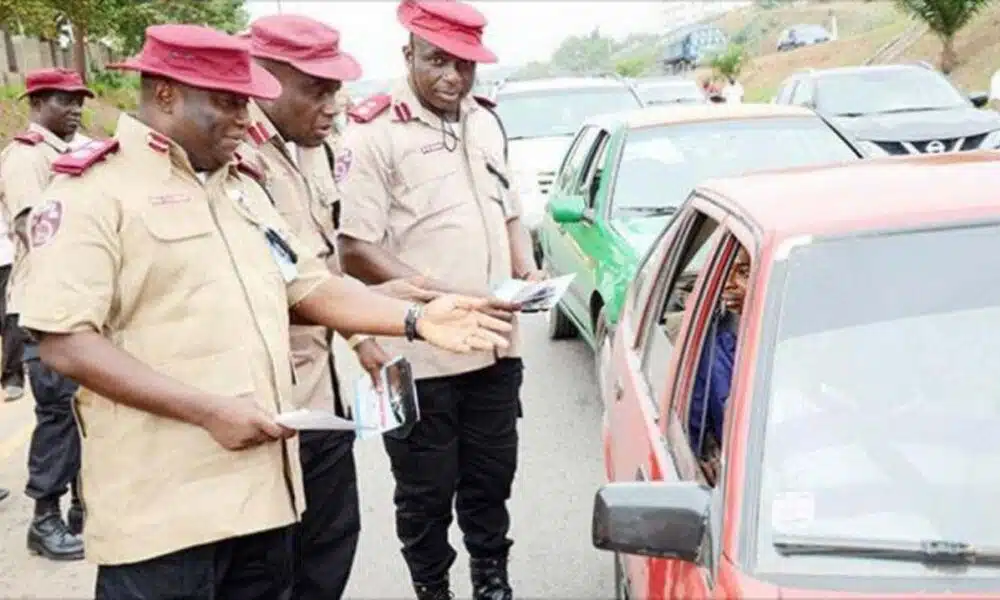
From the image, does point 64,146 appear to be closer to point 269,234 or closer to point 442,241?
point 442,241

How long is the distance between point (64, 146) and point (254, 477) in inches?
118

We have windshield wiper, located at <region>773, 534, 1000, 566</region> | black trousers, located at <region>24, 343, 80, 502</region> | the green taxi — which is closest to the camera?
windshield wiper, located at <region>773, 534, 1000, 566</region>

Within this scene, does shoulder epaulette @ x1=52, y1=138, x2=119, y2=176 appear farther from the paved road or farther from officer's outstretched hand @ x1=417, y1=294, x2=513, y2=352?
the paved road

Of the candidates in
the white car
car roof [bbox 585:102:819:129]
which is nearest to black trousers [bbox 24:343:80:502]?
car roof [bbox 585:102:819:129]

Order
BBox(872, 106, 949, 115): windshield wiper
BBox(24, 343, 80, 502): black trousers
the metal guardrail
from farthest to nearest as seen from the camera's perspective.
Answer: the metal guardrail, BBox(872, 106, 949, 115): windshield wiper, BBox(24, 343, 80, 502): black trousers

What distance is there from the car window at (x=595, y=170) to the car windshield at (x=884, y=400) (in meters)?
3.92

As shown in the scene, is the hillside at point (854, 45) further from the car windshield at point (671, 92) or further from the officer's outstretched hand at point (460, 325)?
the officer's outstretched hand at point (460, 325)

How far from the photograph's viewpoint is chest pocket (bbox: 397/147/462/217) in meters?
3.60

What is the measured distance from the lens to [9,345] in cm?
615

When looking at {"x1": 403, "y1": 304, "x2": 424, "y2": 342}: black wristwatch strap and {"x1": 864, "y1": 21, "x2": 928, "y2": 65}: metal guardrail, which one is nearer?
{"x1": 403, "y1": 304, "x2": 424, "y2": 342}: black wristwatch strap

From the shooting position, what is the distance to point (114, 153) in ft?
7.68

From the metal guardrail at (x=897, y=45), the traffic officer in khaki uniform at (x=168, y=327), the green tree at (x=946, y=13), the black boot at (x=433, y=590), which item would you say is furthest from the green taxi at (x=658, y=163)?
the metal guardrail at (x=897, y=45)

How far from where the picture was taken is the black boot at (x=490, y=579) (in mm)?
4004

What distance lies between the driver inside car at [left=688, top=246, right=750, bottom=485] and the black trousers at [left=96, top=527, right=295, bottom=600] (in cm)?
95
